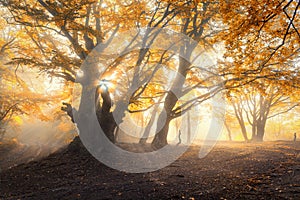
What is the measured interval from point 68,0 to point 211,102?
2044 centimetres

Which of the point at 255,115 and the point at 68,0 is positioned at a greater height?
the point at 68,0

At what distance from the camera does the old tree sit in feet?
18.3

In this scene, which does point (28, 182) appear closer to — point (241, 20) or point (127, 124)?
point (241, 20)

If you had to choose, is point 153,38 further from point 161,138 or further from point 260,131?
point 260,131

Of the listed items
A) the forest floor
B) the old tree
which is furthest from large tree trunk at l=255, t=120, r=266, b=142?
the forest floor

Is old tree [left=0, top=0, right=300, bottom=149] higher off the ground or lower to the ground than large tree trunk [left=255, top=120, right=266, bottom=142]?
higher

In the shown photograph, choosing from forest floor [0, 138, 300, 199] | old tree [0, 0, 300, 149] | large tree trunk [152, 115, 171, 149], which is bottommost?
forest floor [0, 138, 300, 199]

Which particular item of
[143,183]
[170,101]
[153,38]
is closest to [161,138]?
[170,101]

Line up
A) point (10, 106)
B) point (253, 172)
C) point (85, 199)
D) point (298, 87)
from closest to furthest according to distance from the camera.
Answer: point (85, 199) → point (253, 172) → point (298, 87) → point (10, 106)

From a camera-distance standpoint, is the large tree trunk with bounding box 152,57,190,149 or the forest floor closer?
the forest floor

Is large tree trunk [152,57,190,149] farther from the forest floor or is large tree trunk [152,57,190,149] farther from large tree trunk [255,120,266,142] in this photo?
large tree trunk [255,120,266,142]

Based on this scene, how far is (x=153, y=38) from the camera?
9.58 m

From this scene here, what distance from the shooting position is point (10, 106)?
13.7 metres

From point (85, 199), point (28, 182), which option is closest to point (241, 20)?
point (85, 199)
